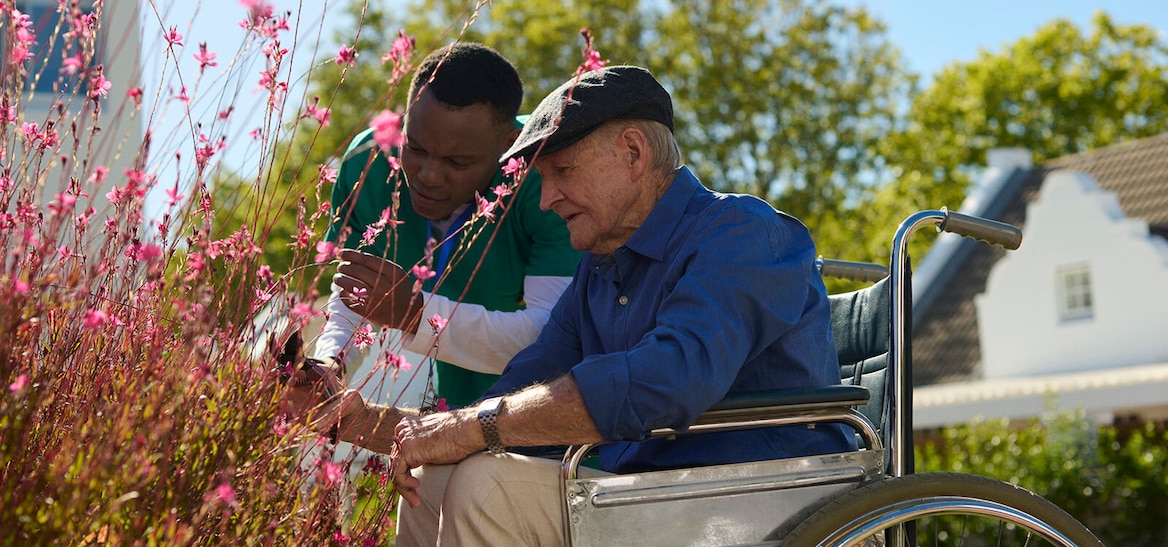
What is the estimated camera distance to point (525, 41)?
1081 inches

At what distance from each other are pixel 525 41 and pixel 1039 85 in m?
13.6

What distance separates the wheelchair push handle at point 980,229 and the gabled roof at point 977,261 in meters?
20.2

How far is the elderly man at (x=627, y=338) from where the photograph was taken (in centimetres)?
262

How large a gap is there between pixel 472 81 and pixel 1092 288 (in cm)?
2057

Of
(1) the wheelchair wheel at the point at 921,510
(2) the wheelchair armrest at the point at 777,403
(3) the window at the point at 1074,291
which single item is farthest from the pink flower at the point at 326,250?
(3) the window at the point at 1074,291

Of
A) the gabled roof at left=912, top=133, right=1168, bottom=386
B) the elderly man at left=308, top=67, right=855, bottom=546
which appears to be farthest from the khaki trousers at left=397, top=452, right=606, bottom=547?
the gabled roof at left=912, top=133, right=1168, bottom=386

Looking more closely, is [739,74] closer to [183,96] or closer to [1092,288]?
[1092,288]

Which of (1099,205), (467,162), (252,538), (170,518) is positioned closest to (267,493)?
(252,538)

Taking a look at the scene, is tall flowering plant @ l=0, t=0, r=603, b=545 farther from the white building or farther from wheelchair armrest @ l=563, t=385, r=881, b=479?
the white building

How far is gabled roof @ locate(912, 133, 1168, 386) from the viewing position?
23.4m

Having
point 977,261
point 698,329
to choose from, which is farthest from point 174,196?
point 977,261

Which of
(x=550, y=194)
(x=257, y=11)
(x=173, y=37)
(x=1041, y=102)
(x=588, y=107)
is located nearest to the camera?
(x=257, y=11)

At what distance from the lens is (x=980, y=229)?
318cm

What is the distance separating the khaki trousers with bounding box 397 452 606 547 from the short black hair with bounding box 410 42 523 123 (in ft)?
4.15
